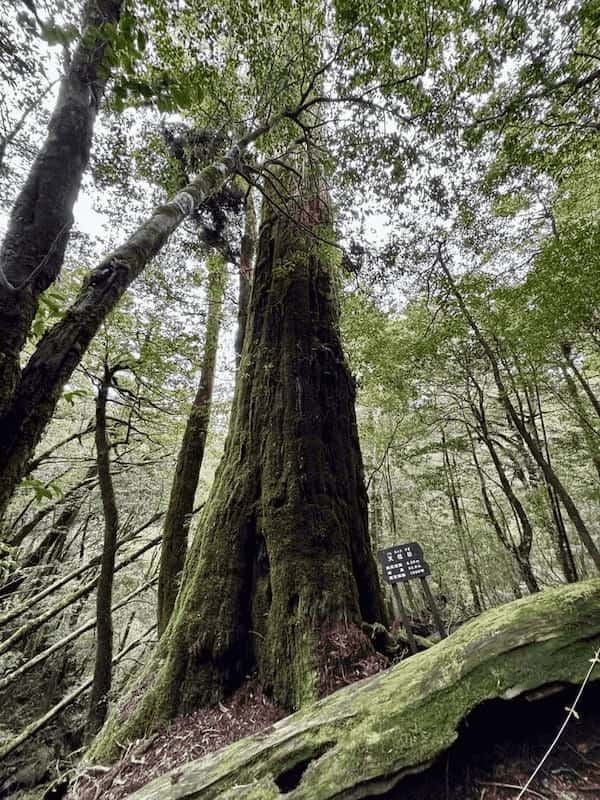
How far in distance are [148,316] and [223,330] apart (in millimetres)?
1744

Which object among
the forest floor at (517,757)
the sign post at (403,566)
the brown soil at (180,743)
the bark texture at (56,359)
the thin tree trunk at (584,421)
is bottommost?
the brown soil at (180,743)

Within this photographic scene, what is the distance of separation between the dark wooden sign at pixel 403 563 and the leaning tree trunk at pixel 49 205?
356 cm

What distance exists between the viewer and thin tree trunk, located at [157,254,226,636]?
4.27 metres

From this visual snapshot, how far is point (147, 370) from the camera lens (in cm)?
471

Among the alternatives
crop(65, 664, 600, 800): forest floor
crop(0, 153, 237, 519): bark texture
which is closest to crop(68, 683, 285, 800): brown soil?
crop(65, 664, 600, 800): forest floor

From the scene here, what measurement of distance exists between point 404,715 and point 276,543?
59.1 inches

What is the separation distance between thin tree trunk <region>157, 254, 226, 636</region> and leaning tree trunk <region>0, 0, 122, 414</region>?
12.6ft

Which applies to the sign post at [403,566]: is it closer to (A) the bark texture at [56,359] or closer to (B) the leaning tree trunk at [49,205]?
(A) the bark texture at [56,359]

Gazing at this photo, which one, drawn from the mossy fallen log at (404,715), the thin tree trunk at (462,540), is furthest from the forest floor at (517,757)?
the thin tree trunk at (462,540)

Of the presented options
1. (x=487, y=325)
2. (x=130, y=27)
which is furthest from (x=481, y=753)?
(x=487, y=325)

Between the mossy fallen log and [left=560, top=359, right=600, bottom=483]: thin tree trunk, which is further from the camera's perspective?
[left=560, top=359, right=600, bottom=483]: thin tree trunk

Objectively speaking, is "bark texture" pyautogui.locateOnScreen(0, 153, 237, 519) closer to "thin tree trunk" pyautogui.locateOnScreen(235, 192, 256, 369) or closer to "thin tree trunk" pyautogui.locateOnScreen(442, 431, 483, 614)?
"thin tree trunk" pyautogui.locateOnScreen(235, 192, 256, 369)

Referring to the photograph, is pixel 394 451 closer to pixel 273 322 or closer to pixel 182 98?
pixel 273 322

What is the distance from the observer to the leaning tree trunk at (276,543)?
2.37 metres
